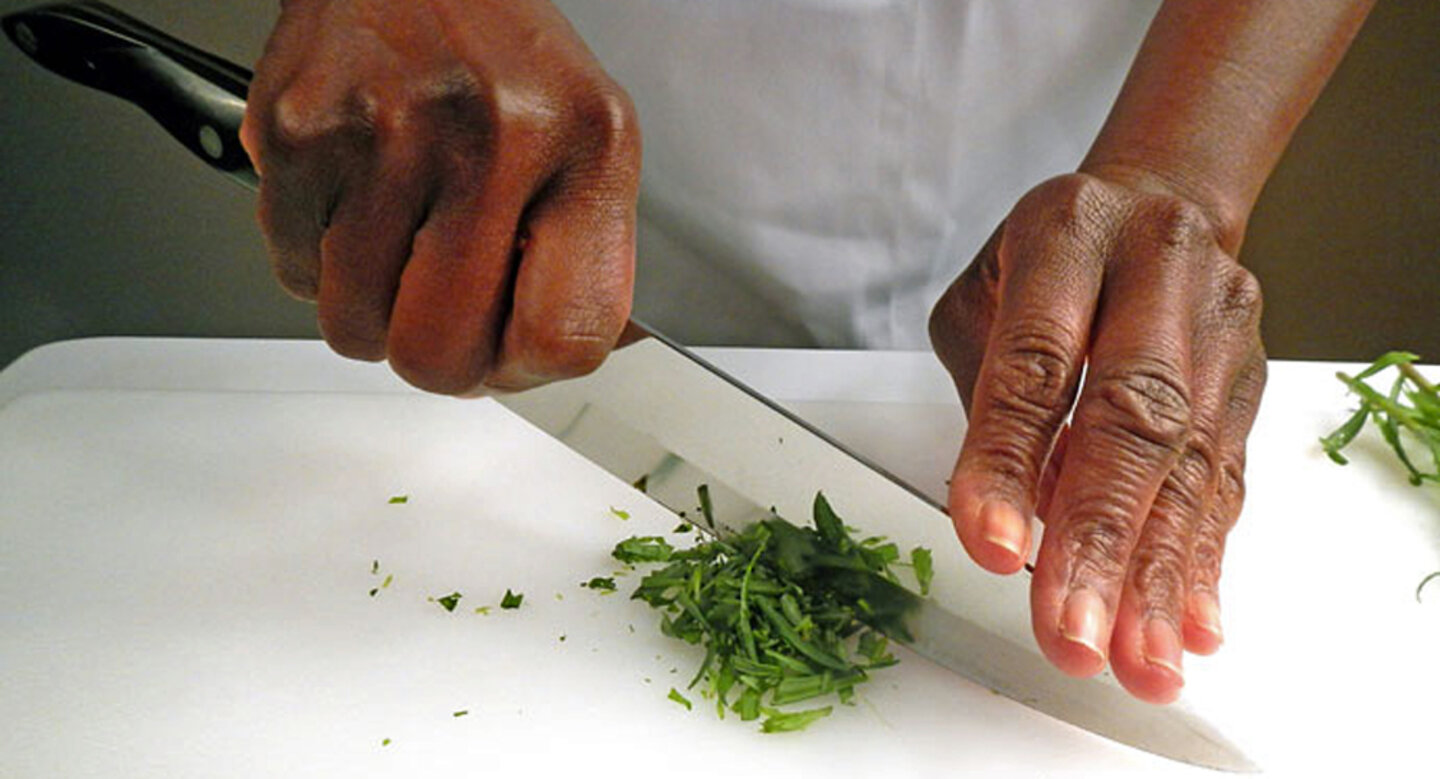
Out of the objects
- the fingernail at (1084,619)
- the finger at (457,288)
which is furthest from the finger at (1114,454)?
the finger at (457,288)

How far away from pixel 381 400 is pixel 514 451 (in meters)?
0.16

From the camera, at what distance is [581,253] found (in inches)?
38.9

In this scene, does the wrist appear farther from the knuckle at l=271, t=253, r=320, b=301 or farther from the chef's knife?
the knuckle at l=271, t=253, r=320, b=301

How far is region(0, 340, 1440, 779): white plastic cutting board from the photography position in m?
1.05

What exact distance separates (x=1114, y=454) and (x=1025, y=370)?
0.09 meters

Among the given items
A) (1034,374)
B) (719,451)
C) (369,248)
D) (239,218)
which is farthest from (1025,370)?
(239,218)

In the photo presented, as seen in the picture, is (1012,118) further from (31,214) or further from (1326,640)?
(31,214)

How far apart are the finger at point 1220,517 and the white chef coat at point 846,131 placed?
1.54 ft

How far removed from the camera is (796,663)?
107 cm

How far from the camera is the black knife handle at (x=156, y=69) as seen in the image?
3.73 ft

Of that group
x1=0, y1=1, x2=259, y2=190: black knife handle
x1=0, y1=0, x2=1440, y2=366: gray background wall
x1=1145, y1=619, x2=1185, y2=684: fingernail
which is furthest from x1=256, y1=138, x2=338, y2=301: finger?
x1=0, y1=0, x2=1440, y2=366: gray background wall

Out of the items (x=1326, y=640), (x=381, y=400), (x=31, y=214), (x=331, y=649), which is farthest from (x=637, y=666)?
(x=31, y=214)

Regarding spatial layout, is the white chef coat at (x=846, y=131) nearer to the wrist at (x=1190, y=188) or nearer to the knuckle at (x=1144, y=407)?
the wrist at (x=1190, y=188)

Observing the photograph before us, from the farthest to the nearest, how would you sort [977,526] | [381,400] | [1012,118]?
[1012,118]
[381,400]
[977,526]
